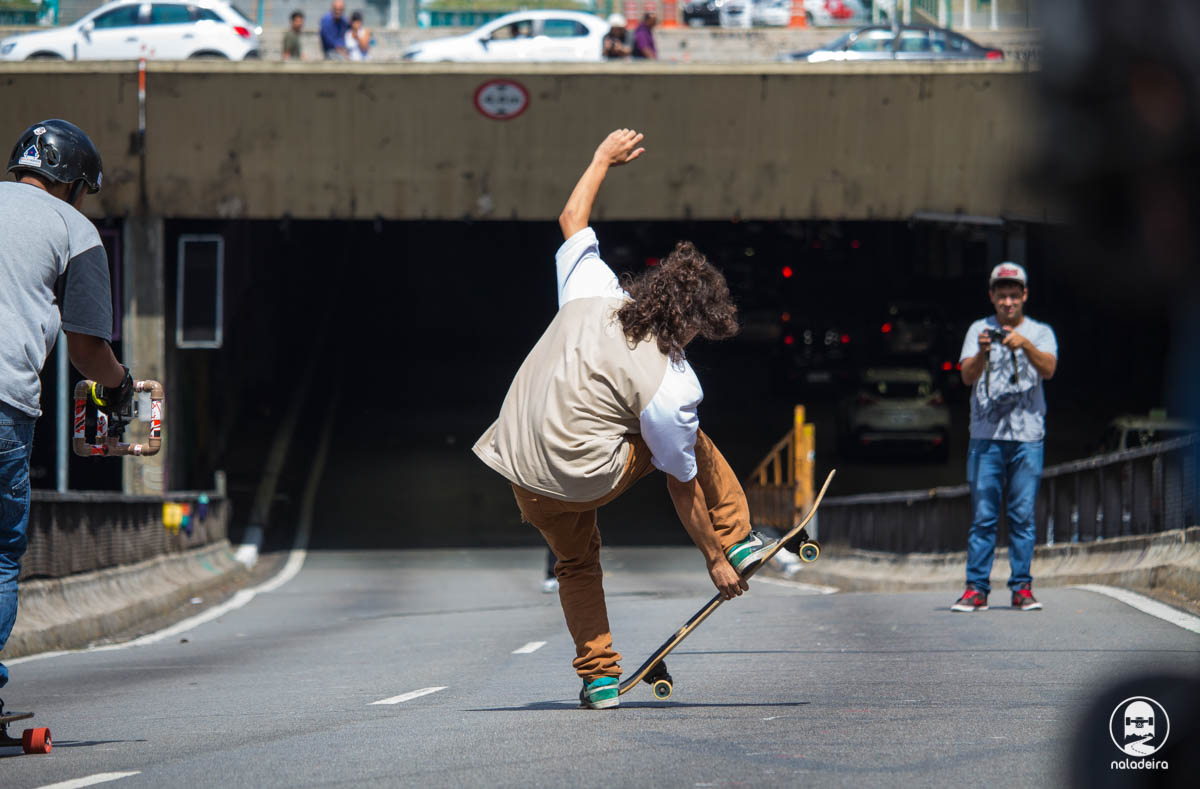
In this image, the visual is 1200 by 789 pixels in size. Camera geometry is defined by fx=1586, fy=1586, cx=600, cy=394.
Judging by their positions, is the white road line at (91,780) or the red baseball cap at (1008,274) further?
the red baseball cap at (1008,274)

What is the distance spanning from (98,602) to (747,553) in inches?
338

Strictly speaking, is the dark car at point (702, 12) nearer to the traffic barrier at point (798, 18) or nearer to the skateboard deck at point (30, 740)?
the traffic barrier at point (798, 18)

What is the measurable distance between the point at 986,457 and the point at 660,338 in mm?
5521

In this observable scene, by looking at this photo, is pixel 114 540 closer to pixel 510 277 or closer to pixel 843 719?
pixel 843 719

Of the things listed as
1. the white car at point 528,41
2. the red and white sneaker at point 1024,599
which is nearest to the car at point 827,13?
the white car at point 528,41

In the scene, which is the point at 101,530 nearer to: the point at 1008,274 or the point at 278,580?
the point at 1008,274

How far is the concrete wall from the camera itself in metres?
28.2

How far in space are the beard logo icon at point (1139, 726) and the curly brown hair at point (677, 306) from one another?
289cm

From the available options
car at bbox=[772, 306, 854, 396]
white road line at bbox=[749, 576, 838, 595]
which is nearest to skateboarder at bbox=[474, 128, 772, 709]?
white road line at bbox=[749, 576, 838, 595]

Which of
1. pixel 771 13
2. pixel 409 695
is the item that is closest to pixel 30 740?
pixel 409 695

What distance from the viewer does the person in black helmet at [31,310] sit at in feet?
17.2

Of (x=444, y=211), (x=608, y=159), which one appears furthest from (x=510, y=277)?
(x=608, y=159)

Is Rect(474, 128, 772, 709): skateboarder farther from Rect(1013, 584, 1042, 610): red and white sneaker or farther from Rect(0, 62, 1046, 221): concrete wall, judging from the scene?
Rect(0, 62, 1046, 221): concrete wall

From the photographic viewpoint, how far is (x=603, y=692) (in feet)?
20.3
